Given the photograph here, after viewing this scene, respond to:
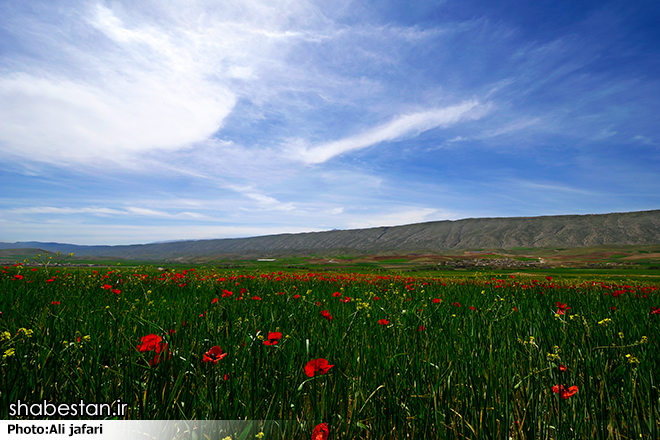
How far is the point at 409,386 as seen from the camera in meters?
1.80

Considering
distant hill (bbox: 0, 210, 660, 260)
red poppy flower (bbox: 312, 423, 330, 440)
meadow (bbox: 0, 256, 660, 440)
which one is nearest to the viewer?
red poppy flower (bbox: 312, 423, 330, 440)

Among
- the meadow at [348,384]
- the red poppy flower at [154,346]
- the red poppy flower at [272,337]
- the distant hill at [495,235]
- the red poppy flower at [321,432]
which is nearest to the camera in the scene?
the red poppy flower at [321,432]

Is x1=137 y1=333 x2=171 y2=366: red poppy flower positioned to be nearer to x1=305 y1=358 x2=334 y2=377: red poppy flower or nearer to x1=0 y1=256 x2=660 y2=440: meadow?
x1=0 y1=256 x2=660 y2=440: meadow

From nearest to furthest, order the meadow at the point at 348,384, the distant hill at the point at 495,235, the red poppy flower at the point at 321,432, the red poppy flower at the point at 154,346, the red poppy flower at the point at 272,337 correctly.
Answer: the red poppy flower at the point at 321,432
the meadow at the point at 348,384
the red poppy flower at the point at 154,346
the red poppy flower at the point at 272,337
the distant hill at the point at 495,235

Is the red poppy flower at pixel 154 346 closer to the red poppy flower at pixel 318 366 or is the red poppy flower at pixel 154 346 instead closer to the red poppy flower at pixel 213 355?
the red poppy flower at pixel 213 355

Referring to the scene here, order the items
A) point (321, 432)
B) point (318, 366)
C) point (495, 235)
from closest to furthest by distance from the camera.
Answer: point (321, 432) < point (318, 366) < point (495, 235)

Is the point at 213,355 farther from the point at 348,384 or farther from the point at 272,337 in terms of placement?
the point at 348,384

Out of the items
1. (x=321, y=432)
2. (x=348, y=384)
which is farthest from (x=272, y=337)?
(x=321, y=432)

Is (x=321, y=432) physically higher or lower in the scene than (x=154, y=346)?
lower

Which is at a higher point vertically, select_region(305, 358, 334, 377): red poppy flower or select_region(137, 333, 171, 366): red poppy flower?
select_region(137, 333, 171, 366): red poppy flower

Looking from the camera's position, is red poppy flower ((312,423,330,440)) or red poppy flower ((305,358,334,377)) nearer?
red poppy flower ((312,423,330,440))

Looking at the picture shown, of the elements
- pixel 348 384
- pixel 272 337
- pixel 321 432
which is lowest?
pixel 348 384

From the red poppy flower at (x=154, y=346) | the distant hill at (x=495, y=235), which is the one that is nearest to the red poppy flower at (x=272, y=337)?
the red poppy flower at (x=154, y=346)

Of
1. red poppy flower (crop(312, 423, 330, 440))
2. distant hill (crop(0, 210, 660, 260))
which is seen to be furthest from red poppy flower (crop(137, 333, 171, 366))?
distant hill (crop(0, 210, 660, 260))
